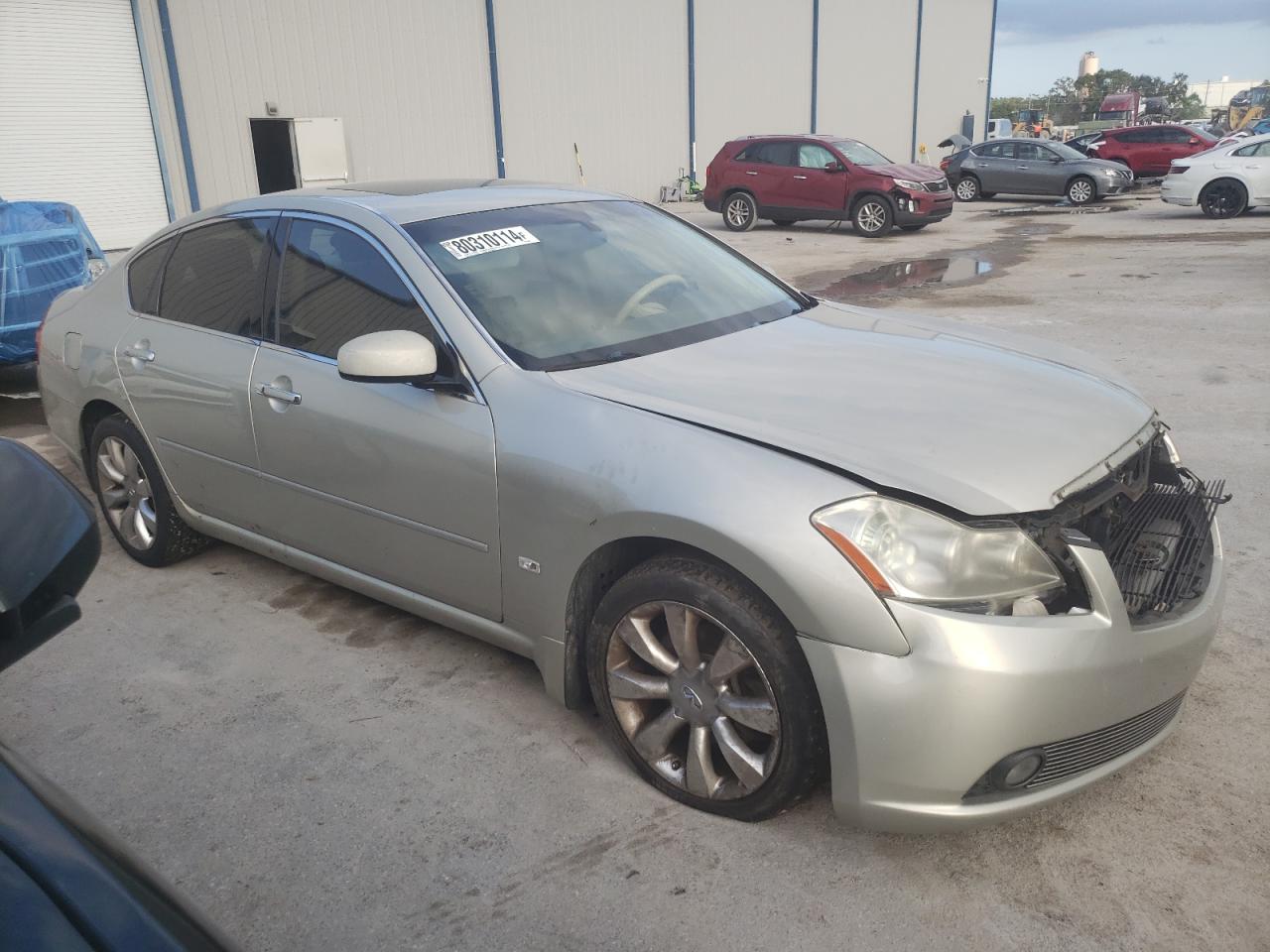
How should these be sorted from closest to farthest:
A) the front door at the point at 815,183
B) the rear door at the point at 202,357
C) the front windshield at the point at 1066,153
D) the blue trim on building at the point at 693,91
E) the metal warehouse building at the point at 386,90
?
1. the rear door at the point at 202,357
2. the metal warehouse building at the point at 386,90
3. the front door at the point at 815,183
4. the front windshield at the point at 1066,153
5. the blue trim on building at the point at 693,91

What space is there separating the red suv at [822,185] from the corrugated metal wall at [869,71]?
15494mm

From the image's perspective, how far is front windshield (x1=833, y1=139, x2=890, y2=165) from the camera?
17734mm

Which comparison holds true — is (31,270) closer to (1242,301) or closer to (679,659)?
(679,659)

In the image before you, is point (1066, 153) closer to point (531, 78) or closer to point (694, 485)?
point (531, 78)

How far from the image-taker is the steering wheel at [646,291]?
3350 mm

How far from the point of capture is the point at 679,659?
2643 millimetres

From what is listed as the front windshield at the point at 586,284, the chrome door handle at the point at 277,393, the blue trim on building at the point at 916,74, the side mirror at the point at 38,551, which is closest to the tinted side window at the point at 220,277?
the chrome door handle at the point at 277,393

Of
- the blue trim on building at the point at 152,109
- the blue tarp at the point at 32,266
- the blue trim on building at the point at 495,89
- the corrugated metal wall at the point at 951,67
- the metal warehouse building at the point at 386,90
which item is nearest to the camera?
the blue tarp at the point at 32,266

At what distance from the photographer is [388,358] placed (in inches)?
115

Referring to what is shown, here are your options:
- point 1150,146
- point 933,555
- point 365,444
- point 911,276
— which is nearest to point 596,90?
point 1150,146

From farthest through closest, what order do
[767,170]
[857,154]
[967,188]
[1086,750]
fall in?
[967,188], [767,170], [857,154], [1086,750]

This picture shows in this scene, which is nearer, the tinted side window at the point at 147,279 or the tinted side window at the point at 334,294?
the tinted side window at the point at 334,294

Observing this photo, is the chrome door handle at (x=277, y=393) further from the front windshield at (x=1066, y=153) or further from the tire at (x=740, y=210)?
the front windshield at (x=1066, y=153)

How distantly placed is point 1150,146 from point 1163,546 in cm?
2684
